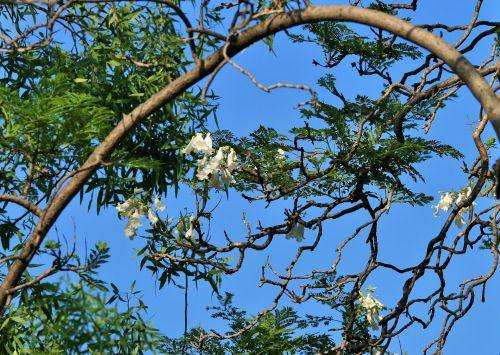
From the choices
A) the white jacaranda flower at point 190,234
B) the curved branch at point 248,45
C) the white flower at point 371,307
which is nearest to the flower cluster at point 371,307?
the white flower at point 371,307

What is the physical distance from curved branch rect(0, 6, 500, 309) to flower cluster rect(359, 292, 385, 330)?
2187mm

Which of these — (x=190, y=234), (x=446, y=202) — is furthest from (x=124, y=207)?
(x=446, y=202)

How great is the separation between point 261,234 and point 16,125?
1616 millimetres

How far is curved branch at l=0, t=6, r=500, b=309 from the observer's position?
292 centimetres

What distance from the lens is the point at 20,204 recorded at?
13.8 feet

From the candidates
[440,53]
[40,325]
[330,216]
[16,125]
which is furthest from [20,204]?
[440,53]

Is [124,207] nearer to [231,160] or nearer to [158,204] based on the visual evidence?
[158,204]

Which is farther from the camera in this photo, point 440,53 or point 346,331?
point 346,331

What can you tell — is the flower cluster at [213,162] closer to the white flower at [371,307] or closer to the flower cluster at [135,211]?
the flower cluster at [135,211]

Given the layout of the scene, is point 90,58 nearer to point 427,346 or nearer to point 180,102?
point 180,102

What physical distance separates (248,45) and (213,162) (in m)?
1.14

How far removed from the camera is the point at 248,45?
3592 millimetres

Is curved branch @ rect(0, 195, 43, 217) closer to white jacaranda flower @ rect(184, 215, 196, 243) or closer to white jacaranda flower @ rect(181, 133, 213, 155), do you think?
white jacaranda flower @ rect(181, 133, 213, 155)

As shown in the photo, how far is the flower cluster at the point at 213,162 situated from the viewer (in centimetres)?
459
